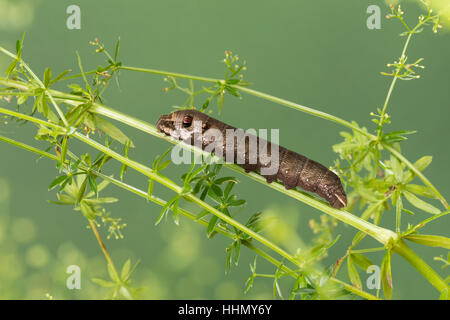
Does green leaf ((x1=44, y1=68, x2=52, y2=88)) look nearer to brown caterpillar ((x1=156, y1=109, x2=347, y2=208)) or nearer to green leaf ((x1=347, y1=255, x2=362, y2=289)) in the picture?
brown caterpillar ((x1=156, y1=109, x2=347, y2=208))

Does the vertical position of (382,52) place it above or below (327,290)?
above

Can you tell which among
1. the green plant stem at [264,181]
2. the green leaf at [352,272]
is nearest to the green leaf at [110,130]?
the green plant stem at [264,181]

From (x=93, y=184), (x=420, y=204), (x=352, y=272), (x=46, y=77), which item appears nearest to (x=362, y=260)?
(x=352, y=272)

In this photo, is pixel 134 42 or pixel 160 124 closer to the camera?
pixel 160 124

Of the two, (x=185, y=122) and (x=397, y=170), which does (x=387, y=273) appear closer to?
(x=397, y=170)

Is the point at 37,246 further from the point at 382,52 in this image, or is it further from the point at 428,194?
the point at 382,52

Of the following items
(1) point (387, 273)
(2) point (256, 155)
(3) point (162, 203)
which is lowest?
(1) point (387, 273)

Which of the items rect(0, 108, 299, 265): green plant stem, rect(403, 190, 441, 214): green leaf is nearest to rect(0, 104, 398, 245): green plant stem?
rect(0, 108, 299, 265): green plant stem

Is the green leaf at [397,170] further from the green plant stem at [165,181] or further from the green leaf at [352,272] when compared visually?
the green plant stem at [165,181]
